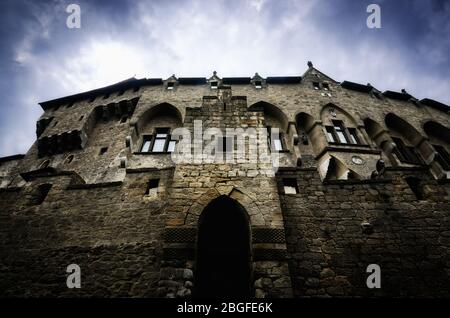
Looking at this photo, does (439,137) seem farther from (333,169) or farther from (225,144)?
(225,144)

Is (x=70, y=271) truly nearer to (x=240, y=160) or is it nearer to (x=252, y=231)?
(x=252, y=231)

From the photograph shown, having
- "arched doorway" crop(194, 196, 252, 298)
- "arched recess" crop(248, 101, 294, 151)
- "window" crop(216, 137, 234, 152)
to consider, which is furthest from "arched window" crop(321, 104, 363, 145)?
"arched doorway" crop(194, 196, 252, 298)

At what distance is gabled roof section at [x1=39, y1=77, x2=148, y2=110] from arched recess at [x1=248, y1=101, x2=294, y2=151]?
28.1ft

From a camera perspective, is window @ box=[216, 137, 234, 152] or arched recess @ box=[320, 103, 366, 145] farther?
arched recess @ box=[320, 103, 366, 145]

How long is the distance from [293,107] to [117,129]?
1089 centimetres

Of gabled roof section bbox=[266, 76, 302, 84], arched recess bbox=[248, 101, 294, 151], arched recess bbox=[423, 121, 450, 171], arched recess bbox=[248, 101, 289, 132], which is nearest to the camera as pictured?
arched recess bbox=[248, 101, 294, 151]

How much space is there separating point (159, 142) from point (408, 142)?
15149 millimetres

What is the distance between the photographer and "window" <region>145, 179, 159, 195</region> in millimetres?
7176

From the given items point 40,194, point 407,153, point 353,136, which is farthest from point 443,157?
point 40,194

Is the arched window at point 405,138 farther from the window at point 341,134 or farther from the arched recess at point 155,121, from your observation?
the arched recess at point 155,121

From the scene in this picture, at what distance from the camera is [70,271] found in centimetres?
579

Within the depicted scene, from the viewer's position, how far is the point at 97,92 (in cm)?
1775

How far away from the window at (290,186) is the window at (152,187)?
3785mm

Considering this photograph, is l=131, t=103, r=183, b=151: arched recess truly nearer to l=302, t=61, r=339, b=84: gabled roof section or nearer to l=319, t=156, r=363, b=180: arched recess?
l=319, t=156, r=363, b=180: arched recess
